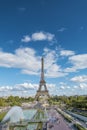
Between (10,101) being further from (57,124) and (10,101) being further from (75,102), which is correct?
(57,124)

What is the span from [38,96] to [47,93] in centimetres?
257

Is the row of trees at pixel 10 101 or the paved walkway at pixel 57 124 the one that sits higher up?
the row of trees at pixel 10 101

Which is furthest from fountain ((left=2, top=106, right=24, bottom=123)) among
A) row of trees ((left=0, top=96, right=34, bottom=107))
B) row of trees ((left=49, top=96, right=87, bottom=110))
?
row of trees ((left=0, top=96, right=34, bottom=107))

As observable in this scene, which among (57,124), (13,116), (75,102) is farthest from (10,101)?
(13,116)

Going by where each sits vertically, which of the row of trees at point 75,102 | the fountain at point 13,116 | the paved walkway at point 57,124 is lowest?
the paved walkway at point 57,124

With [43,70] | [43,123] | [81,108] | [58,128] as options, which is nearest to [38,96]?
[43,70]

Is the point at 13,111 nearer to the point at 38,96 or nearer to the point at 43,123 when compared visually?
the point at 43,123

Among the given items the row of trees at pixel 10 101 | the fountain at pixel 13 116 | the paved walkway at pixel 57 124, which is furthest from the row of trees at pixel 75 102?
the fountain at pixel 13 116

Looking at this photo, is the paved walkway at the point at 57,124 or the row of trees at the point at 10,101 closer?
the paved walkway at the point at 57,124

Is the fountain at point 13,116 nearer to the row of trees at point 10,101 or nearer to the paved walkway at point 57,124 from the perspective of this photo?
the paved walkway at point 57,124

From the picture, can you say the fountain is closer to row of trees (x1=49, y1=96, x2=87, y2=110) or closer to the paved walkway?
the paved walkway

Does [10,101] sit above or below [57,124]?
above

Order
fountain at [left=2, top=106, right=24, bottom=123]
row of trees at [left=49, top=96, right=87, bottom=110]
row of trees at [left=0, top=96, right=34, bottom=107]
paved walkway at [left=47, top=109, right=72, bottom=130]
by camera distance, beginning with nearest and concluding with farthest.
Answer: fountain at [left=2, top=106, right=24, bottom=123]
paved walkway at [left=47, top=109, right=72, bottom=130]
row of trees at [left=49, top=96, right=87, bottom=110]
row of trees at [left=0, top=96, right=34, bottom=107]

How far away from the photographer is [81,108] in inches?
1906
